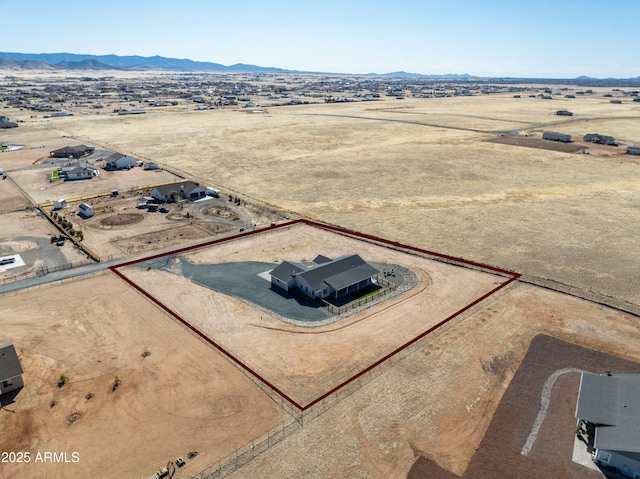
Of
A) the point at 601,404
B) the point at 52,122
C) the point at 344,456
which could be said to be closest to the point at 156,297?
the point at 344,456

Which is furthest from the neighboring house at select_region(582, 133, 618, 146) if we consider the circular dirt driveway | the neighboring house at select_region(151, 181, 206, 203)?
the circular dirt driveway

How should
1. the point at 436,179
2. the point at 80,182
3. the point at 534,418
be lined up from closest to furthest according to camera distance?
1. the point at 534,418
2. the point at 80,182
3. the point at 436,179

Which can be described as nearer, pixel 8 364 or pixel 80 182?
pixel 8 364

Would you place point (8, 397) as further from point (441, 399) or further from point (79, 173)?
point (79, 173)

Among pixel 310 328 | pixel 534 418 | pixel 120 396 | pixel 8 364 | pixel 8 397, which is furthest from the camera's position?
pixel 310 328

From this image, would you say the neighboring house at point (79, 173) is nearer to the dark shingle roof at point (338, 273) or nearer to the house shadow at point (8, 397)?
the dark shingle roof at point (338, 273)

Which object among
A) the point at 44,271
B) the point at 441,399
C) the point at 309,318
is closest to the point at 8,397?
the point at 44,271

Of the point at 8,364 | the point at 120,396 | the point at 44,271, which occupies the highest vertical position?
the point at 8,364

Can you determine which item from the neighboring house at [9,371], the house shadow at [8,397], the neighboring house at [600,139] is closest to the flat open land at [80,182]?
the neighboring house at [9,371]
